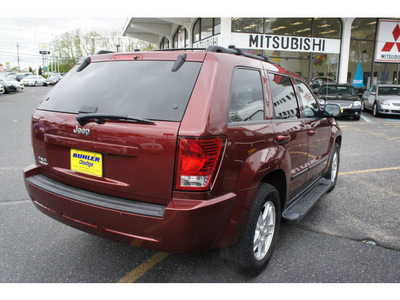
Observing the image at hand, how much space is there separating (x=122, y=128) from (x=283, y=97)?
1703 millimetres

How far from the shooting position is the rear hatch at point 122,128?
6.98ft

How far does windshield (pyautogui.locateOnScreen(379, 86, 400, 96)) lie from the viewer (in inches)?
577

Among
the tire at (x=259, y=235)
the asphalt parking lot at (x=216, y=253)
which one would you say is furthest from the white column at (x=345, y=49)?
the tire at (x=259, y=235)

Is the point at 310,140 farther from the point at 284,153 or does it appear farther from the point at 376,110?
the point at 376,110

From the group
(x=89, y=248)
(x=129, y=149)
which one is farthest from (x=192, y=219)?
(x=89, y=248)

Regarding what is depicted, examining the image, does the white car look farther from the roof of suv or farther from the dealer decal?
the dealer decal

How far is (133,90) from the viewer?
2344 mm

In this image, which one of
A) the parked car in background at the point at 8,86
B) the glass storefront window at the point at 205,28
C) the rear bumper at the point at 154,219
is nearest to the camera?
the rear bumper at the point at 154,219

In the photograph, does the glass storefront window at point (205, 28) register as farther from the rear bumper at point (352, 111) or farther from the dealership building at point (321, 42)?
the rear bumper at point (352, 111)

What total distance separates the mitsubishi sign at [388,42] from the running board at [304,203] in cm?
1983

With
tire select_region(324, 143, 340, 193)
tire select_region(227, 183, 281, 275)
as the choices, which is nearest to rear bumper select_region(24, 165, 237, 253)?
tire select_region(227, 183, 281, 275)

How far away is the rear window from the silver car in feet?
46.7

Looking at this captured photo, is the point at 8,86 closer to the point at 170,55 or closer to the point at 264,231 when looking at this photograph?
the point at 170,55

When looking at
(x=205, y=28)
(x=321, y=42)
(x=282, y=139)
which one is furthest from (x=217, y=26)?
(x=282, y=139)
